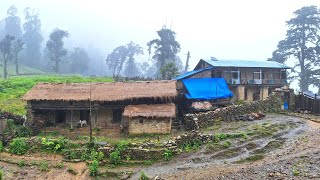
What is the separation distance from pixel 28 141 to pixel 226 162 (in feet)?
47.7

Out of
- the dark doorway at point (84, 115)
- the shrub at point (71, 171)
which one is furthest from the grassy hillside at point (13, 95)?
the shrub at point (71, 171)

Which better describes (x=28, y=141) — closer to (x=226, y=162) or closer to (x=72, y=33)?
(x=226, y=162)

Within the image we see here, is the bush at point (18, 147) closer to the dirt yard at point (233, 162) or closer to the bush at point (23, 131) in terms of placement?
the dirt yard at point (233, 162)

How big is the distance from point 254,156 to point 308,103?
1677 centimetres

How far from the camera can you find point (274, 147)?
72.8 feet

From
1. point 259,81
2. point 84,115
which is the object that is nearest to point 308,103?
point 259,81

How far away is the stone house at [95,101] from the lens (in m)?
28.5

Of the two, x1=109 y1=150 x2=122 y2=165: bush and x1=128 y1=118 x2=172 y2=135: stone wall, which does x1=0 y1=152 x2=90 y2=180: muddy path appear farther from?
x1=128 y1=118 x2=172 y2=135: stone wall

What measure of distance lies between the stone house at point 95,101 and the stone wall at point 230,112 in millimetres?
2062

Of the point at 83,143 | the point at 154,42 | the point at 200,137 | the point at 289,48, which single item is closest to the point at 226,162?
the point at 200,137

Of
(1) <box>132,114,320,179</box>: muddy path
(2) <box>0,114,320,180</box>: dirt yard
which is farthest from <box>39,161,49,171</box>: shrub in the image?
(1) <box>132,114,320,179</box>: muddy path

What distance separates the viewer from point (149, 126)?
26.4 meters

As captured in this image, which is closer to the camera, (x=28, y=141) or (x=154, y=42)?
(x=28, y=141)

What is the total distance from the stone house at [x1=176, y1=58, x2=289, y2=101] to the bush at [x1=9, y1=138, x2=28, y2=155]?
17113 mm
